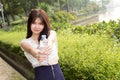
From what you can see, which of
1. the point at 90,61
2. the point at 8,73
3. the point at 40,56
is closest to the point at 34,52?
the point at 40,56

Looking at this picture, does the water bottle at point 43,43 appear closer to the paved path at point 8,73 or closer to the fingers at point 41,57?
the fingers at point 41,57

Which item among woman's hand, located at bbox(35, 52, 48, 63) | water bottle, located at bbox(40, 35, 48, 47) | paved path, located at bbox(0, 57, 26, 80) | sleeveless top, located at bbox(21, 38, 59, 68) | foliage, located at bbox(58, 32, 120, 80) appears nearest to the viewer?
water bottle, located at bbox(40, 35, 48, 47)

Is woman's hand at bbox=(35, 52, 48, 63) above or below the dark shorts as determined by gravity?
above

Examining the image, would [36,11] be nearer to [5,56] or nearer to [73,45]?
[73,45]

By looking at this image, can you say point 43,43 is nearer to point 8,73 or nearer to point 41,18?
point 41,18

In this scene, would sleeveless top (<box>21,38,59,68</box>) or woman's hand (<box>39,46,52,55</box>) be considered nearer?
woman's hand (<box>39,46,52,55</box>)

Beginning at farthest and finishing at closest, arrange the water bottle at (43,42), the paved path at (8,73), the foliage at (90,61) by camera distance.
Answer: the paved path at (8,73)
the foliage at (90,61)
the water bottle at (43,42)

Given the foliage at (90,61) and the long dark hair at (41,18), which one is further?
the foliage at (90,61)

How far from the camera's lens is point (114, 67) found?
13.7ft

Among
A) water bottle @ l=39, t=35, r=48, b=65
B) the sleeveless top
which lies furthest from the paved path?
water bottle @ l=39, t=35, r=48, b=65

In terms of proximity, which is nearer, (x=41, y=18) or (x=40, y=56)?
(x=40, y=56)

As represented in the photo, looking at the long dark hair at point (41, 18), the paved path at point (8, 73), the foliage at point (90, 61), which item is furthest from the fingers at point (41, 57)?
the paved path at point (8, 73)

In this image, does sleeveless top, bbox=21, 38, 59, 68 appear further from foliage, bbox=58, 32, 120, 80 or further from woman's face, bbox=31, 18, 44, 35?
foliage, bbox=58, 32, 120, 80

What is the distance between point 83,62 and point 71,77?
417mm
